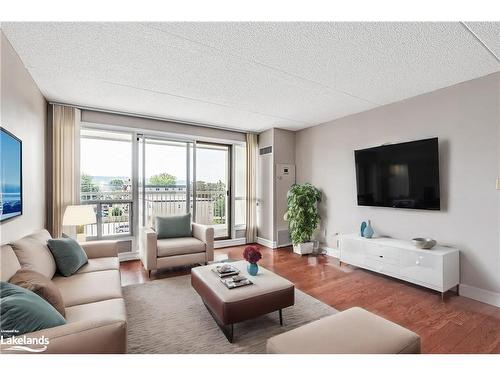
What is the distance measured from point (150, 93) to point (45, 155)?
1.74 m

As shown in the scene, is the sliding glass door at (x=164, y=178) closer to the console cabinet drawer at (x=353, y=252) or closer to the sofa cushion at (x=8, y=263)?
the sofa cushion at (x=8, y=263)

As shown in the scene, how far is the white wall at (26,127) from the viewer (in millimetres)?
1909

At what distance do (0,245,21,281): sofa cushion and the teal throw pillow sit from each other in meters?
0.50

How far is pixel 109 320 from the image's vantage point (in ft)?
3.78

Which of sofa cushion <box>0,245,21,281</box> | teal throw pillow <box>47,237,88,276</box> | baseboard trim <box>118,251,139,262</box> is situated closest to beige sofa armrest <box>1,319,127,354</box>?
sofa cushion <box>0,245,21,281</box>

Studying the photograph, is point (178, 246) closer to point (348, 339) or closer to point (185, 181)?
point (185, 181)

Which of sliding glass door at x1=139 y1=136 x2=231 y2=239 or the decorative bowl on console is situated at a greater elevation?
sliding glass door at x1=139 y1=136 x2=231 y2=239

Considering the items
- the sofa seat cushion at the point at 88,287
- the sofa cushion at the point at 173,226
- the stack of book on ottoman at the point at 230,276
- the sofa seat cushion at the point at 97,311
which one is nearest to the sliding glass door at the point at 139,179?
the sofa cushion at the point at 173,226

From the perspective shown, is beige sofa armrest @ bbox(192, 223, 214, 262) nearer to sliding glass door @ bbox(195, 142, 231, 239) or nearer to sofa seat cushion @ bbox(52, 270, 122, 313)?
sliding glass door @ bbox(195, 142, 231, 239)

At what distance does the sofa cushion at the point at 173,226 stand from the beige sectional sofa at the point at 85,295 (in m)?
0.84

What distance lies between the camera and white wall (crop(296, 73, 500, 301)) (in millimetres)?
2523

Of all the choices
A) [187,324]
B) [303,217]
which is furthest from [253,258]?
[303,217]

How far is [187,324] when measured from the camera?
211 cm
